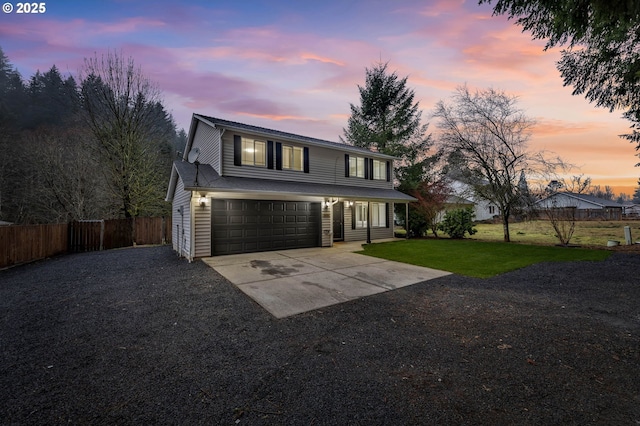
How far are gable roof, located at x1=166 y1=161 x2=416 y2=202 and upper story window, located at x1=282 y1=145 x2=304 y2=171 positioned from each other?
0.82m

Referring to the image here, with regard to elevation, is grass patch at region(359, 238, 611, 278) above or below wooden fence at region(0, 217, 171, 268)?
below

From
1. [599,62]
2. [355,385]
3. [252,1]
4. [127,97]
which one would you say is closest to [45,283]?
[355,385]

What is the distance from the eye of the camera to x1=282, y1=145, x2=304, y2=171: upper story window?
11.6 metres

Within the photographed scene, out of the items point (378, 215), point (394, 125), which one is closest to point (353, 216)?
point (378, 215)

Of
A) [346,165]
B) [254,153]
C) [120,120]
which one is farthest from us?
[120,120]

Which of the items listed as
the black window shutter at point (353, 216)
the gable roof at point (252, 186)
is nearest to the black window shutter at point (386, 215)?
the gable roof at point (252, 186)

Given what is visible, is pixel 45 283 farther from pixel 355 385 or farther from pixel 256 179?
pixel 355 385

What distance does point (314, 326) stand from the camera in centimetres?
370

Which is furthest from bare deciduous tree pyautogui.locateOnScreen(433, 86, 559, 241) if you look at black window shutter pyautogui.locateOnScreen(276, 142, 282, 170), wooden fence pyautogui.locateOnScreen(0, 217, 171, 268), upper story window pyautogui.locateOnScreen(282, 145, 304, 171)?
wooden fence pyautogui.locateOnScreen(0, 217, 171, 268)

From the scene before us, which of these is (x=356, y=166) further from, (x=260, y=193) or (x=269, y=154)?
(x=260, y=193)

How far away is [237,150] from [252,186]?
1.95 m

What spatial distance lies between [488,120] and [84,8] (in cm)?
1853

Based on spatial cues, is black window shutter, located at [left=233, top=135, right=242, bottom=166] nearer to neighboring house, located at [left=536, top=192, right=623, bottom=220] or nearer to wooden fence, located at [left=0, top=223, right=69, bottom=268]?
wooden fence, located at [left=0, top=223, right=69, bottom=268]

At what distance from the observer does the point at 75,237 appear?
1139 centimetres
